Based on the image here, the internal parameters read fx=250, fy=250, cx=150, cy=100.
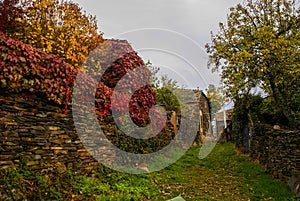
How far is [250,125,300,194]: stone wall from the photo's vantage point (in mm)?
7531

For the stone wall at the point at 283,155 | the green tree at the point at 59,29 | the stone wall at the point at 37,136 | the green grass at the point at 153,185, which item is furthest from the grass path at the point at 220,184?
the green tree at the point at 59,29

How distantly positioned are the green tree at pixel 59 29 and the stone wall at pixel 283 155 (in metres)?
7.92

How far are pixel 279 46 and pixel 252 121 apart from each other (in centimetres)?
491

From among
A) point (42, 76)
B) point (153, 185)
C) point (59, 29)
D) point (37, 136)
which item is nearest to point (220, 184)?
point (153, 185)

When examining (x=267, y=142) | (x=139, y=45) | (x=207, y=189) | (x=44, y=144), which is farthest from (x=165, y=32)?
(x=44, y=144)

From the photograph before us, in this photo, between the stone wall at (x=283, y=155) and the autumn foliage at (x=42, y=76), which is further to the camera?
the stone wall at (x=283, y=155)

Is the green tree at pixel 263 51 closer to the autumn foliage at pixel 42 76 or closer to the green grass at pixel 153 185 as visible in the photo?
the green grass at pixel 153 185

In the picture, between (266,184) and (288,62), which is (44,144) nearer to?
(266,184)

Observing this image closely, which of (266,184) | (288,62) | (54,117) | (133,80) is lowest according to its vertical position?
(266,184)

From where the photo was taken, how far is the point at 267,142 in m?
9.86

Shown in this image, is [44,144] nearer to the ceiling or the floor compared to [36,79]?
nearer to the floor

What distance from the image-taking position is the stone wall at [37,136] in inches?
174

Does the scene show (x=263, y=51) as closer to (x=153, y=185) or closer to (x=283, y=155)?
(x=283, y=155)

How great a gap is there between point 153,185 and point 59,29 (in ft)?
23.9
